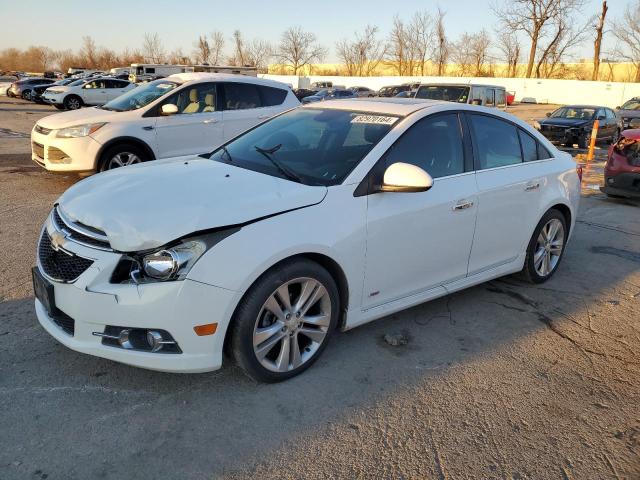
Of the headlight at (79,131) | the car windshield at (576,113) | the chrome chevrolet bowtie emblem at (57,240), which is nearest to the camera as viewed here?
the chrome chevrolet bowtie emblem at (57,240)

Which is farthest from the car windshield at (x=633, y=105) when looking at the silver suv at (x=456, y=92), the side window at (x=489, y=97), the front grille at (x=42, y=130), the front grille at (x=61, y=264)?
the front grille at (x=61, y=264)

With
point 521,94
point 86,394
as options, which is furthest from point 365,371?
point 521,94

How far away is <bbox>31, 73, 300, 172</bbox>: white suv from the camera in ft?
→ 25.0

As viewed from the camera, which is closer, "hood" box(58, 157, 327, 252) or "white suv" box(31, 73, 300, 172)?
"hood" box(58, 157, 327, 252)

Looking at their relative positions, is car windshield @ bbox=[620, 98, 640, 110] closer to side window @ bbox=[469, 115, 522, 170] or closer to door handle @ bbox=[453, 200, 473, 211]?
side window @ bbox=[469, 115, 522, 170]

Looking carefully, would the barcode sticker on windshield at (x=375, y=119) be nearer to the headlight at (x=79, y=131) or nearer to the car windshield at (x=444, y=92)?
the headlight at (x=79, y=131)

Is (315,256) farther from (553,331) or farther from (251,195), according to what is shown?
(553,331)

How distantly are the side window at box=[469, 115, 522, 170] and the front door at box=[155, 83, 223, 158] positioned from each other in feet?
16.1

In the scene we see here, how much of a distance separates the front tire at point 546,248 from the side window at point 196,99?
5470 millimetres

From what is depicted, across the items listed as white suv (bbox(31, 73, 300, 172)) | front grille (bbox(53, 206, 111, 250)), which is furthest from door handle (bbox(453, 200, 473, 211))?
white suv (bbox(31, 73, 300, 172))

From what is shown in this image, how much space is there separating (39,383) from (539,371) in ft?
9.93

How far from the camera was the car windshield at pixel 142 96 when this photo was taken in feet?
26.9

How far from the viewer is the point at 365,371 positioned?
3.32 m

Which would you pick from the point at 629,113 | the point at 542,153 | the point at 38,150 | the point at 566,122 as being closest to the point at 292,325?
the point at 542,153
